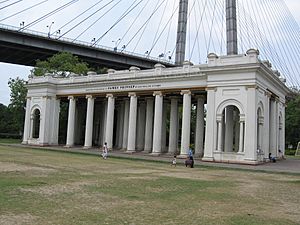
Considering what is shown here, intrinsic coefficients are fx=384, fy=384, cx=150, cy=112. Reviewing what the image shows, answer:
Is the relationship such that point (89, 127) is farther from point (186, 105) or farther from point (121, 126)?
point (186, 105)

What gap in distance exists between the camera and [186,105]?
131 feet

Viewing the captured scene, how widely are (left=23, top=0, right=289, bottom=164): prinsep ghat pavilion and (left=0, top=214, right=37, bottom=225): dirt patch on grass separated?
87.6 ft

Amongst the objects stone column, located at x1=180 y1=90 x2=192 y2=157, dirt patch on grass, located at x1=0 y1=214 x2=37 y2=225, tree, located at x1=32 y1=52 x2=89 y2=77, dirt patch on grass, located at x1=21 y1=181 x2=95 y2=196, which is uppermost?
tree, located at x1=32 y1=52 x2=89 y2=77

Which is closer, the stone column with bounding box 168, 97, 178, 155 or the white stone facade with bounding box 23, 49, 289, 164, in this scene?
the white stone facade with bounding box 23, 49, 289, 164

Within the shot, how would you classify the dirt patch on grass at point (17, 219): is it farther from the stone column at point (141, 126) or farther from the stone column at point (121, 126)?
the stone column at point (121, 126)

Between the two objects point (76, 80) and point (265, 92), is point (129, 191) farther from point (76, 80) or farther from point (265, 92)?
point (76, 80)

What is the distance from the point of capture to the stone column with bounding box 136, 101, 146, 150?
2004 inches

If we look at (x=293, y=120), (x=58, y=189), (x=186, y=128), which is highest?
(x=293, y=120)

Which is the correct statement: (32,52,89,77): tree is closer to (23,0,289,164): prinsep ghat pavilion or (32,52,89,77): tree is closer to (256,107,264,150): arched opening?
(23,0,289,164): prinsep ghat pavilion

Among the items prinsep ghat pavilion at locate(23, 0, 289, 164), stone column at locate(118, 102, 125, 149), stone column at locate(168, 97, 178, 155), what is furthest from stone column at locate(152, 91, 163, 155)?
stone column at locate(118, 102, 125, 149)

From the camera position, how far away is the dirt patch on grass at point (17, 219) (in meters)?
9.34

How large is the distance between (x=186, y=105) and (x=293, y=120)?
33.9 m

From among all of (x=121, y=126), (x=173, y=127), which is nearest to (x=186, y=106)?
(x=173, y=127)

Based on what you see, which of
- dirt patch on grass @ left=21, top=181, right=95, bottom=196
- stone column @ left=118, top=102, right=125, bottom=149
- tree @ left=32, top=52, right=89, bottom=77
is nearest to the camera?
dirt patch on grass @ left=21, top=181, right=95, bottom=196
